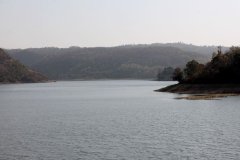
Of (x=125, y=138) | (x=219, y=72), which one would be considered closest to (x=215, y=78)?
(x=219, y=72)

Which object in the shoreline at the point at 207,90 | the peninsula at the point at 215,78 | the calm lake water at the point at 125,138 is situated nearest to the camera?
the calm lake water at the point at 125,138

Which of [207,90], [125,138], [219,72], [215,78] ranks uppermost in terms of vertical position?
[219,72]

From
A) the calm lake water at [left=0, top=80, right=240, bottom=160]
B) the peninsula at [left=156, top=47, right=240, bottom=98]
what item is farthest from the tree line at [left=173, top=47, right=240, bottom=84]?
the calm lake water at [left=0, top=80, right=240, bottom=160]

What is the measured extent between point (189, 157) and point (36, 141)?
23.5 meters

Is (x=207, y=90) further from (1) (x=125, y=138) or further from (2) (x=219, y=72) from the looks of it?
(1) (x=125, y=138)

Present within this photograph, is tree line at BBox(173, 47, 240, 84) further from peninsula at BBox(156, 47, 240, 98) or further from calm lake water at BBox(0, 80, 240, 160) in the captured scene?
calm lake water at BBox(0, 80, 240, 160)

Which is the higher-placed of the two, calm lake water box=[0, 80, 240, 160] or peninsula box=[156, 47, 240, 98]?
peninsula box=[156, 47, 240, 98]

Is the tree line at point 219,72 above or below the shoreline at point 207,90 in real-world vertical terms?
above

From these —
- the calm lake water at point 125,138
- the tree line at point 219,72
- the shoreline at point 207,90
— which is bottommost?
the calm lake water at point 125,138

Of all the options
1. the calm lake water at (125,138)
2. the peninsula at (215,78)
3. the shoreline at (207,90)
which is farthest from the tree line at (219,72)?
the calm lake water at (125,138)

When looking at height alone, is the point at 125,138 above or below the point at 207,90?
below

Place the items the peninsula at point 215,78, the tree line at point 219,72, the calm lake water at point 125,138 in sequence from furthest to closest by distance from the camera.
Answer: the tree line at point 219,72
the peninsula at point 215,78
the calm lake water at point 125,138

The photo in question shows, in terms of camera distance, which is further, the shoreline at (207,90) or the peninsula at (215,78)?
the peninsula at (215,78)

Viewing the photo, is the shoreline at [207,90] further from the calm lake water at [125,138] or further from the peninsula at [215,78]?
the calm lake water at [125,138]
